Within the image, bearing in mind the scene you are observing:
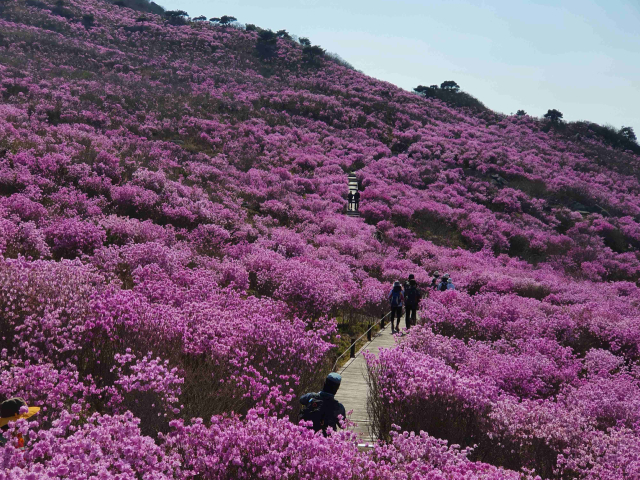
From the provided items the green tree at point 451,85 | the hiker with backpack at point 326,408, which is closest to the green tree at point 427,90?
the green tree at point 451,85

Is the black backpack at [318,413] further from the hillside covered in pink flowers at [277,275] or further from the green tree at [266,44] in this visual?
the green tree at [266,44]

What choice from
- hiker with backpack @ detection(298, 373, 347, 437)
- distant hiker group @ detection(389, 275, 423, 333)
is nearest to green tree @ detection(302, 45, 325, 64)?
distant hiker group @ detection(389, 275, 423, 333)

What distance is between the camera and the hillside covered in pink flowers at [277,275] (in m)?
4.98

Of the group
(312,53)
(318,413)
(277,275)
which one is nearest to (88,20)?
(312,53)

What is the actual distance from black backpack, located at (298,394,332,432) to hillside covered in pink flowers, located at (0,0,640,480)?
452 millimetres

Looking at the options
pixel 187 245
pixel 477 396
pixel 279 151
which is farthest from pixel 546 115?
pixel 477 396

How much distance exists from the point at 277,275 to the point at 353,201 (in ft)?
52.4

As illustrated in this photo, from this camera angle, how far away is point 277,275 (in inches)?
553

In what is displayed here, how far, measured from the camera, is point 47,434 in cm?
364

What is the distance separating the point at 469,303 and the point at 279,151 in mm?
22054

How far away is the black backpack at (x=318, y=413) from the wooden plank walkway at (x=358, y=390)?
1221 mm

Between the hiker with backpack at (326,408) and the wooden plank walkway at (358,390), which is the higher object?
the hiker with backpack at (326,408)

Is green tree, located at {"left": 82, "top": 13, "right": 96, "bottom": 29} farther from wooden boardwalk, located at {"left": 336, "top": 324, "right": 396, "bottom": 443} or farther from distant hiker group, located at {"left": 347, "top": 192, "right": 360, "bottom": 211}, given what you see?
wooden boardwalk, located at {"left": 336, "top": 324, "right": 396, "bottom": 443}

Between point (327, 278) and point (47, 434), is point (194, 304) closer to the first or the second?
point (47, 434)
